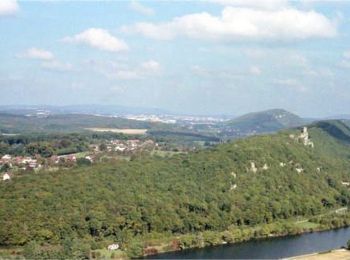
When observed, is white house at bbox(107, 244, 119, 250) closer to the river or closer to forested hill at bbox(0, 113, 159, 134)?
the river

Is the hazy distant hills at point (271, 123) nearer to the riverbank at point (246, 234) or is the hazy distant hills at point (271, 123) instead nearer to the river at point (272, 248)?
the riverbank at point (246, 234)

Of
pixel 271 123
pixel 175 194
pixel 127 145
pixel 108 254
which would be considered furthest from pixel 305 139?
pixel 271 123

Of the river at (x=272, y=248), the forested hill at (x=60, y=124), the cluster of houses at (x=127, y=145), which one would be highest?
the forested hill at (x=60, y=124)

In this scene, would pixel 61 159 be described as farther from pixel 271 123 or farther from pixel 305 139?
pixel 271 123

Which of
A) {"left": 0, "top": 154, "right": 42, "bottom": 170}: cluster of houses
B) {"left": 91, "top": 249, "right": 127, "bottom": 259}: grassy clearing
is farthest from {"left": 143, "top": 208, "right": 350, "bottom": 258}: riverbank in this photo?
{"left": 0, "top": 154, "right": 42, "bottom": 170}: cluster of houses

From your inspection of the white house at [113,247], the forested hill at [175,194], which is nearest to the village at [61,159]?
the forested hill at [175,194]

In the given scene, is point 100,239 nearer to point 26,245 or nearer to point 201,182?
point 26,245
